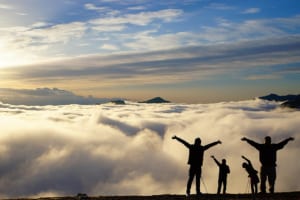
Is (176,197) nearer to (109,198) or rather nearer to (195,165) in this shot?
(195,165)

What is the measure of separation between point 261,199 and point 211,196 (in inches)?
86.3

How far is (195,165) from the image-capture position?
57.8ft

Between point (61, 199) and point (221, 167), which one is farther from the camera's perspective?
point (221, 167)

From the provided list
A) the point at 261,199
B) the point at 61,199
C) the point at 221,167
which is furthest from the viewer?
the point at 221,167

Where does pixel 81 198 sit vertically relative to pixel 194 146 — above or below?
below

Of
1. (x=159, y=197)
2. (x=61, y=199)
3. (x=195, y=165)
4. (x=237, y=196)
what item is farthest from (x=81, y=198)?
(x=237, y=196)

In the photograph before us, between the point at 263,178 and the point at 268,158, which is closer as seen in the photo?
the point at 268,158

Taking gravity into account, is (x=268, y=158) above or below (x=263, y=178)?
above

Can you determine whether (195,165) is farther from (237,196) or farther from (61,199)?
(61,199)

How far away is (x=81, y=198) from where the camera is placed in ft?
57.0

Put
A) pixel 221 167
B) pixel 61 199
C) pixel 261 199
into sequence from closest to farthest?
pixel 261 199, pixel 61 199, pixel 221 167

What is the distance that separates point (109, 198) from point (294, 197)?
745 cm

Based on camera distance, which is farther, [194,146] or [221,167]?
[221,167]

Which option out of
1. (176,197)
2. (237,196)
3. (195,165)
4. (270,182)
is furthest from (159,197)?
(270,182)
